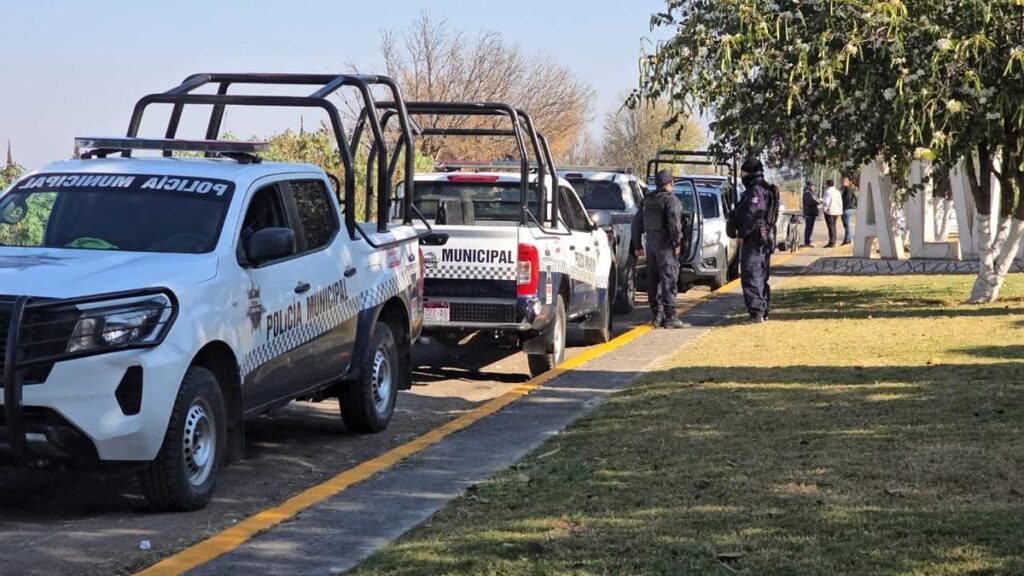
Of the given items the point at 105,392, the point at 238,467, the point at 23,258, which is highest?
the point at 23,258

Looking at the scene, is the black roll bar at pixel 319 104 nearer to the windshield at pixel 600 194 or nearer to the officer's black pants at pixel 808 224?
the windshield at pixel 600 194

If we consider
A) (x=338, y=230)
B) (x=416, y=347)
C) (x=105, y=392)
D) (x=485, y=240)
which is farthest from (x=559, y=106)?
(x=105, y=392)

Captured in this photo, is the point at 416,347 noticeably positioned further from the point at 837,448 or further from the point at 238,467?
the point at 837,448

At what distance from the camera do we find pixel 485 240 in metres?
12.5

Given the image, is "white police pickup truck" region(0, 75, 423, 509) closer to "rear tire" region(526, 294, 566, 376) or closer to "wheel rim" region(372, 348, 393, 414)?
"wheel rim" region(372, 348, 393, 414)

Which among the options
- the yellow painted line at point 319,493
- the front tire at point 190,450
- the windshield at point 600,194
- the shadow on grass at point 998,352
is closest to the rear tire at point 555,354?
the yellow painted line at point 319,493

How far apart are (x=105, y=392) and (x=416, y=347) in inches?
343

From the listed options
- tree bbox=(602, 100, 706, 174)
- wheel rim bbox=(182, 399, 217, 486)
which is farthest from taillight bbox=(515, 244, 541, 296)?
tree bbox=(602, 100, 706, 174)

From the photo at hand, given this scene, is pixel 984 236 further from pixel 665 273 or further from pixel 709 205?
pixel 709 205

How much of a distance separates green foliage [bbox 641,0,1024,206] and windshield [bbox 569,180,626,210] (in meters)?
2.92

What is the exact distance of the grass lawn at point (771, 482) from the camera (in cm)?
598

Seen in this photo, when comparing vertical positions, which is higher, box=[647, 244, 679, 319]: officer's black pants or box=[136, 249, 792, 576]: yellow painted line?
box=[647, 244, 679, 319]: officer's black pants

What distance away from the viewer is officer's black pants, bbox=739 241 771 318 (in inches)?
684

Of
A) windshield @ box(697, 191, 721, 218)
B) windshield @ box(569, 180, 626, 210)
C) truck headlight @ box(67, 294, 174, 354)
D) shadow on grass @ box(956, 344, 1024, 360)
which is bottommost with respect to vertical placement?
shadow on grass @ box(956, 344, 1024, 360)
